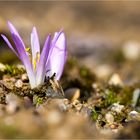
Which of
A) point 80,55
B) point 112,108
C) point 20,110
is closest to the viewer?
point 20,110

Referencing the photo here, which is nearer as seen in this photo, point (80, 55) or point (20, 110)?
point (20, 110)

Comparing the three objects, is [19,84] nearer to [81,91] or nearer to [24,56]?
[24,56]

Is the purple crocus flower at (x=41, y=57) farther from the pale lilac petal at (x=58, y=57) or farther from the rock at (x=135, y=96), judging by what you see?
the rock at (x=135, y=96)

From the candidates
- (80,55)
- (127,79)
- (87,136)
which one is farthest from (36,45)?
(80,55)

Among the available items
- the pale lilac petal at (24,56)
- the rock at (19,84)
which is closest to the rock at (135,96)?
the rock at (19,84)

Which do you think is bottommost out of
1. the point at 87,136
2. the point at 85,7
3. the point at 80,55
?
the point at 87,136

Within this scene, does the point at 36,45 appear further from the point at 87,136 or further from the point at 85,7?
the point at 85,7

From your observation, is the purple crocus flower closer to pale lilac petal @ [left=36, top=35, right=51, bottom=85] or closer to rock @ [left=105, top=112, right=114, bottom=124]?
pale lilac petal @ [left=36, top=35, right=51, bottom=85]

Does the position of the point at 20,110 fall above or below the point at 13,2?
below
